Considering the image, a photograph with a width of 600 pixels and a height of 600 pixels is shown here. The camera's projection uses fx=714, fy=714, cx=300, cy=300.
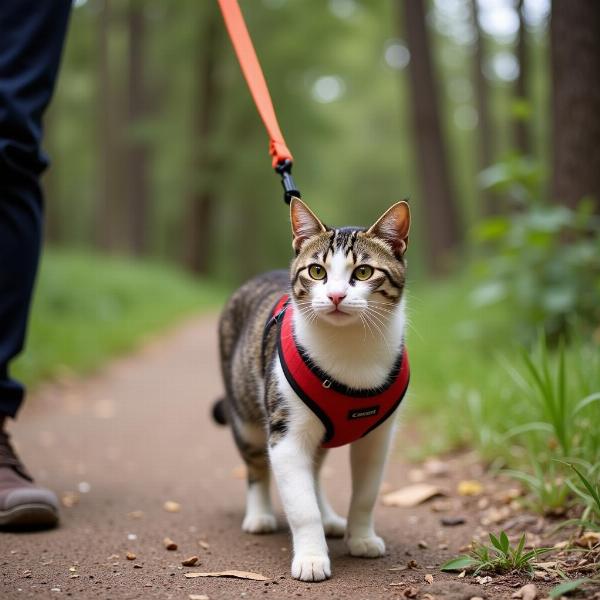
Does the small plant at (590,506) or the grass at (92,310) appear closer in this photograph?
the small plant at (590,506)

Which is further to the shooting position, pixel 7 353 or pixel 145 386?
pixel 145 386

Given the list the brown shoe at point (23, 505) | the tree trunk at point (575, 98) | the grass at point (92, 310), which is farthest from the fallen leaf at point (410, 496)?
the grass at point (92, 310)

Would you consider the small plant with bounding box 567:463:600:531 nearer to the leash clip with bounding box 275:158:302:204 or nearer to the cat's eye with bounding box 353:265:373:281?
the cat's eye with bounding box 353:265:373:281

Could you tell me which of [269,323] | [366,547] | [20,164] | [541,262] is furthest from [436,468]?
[20,164]

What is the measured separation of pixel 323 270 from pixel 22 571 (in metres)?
1.23

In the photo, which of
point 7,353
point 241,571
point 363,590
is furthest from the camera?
point 7,353

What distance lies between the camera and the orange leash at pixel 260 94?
2.63 meters

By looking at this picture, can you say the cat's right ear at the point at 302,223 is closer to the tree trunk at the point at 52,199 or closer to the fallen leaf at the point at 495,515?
the fallen leaf at the point at 495,515

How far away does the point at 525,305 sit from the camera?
511 centimetres

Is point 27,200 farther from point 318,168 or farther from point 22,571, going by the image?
point 318,168

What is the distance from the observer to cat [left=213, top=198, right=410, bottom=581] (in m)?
2.13

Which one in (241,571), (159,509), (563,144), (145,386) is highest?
(563,144)

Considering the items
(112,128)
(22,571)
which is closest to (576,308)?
(22,571)

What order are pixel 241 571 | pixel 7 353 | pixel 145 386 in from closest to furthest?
pixel 241 571
pixel 7 353
pixel 145 386
